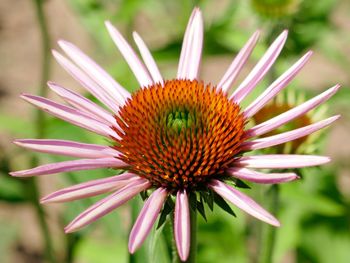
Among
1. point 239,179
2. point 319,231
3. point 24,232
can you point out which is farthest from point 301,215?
point 24,232

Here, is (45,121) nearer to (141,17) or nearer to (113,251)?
(113,251)

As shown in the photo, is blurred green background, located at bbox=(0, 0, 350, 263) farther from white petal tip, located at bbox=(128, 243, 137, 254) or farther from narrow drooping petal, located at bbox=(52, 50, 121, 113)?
white petal tip, located at bbox=(128, 243, 137, 254)

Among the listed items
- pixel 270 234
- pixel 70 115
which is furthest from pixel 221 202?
pixel 270 234

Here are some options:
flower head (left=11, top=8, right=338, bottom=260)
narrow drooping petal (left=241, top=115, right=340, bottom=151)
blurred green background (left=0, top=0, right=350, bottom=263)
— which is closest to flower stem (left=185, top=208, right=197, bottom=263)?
flower head (left=11, top=8, right=338, bottom=260)

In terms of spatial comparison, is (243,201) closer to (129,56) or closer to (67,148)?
(67,148)

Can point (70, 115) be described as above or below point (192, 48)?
below

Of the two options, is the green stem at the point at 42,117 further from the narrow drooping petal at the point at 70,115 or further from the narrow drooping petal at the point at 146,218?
the narrow drooping petal at the point at 146,218
